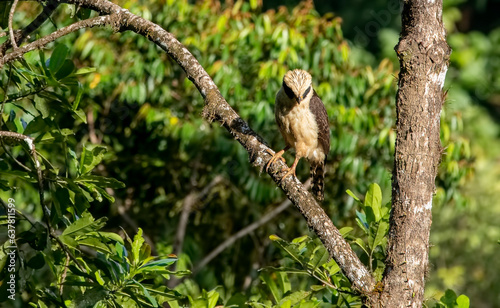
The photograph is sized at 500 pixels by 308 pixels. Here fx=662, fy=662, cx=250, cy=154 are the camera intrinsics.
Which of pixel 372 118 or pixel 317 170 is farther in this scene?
pixel 372 118

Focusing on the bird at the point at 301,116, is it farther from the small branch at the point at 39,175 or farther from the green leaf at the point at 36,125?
the small branch at the point at 39,175

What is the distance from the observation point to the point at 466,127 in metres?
11.4

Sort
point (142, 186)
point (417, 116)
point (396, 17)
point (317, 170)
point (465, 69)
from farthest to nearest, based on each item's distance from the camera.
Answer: point (396, 17), point (465, 69), point (142, 186), point (317, 170), point (417, 116)

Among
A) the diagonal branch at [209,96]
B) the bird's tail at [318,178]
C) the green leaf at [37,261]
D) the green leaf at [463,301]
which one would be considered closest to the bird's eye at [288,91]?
the bird's tail at [318,178]

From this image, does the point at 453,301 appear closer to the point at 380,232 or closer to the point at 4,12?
the point at 380,232

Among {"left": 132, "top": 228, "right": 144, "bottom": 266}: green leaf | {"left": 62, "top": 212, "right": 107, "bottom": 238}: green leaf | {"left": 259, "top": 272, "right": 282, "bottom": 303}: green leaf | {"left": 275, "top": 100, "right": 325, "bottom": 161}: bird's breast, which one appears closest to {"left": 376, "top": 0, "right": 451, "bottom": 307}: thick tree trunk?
{"left": 259, "top": 272, "right": 282, "bottom": 303}: green leaf

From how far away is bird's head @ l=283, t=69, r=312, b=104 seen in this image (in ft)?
14.4

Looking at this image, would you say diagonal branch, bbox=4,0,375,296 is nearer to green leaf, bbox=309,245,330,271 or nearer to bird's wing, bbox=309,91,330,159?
green leaf, bbox=309,245,330,271

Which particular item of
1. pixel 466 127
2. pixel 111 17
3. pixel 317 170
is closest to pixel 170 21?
pixel 317 170

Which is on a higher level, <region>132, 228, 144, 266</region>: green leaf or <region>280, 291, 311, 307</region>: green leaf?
<region>132, 228, 144, 266</region>: green leaf

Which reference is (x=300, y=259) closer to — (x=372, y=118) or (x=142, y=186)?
(x=372, y=118)

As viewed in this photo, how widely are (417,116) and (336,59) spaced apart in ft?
10.8

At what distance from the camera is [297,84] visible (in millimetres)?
4406

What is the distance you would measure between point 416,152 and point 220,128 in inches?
129
